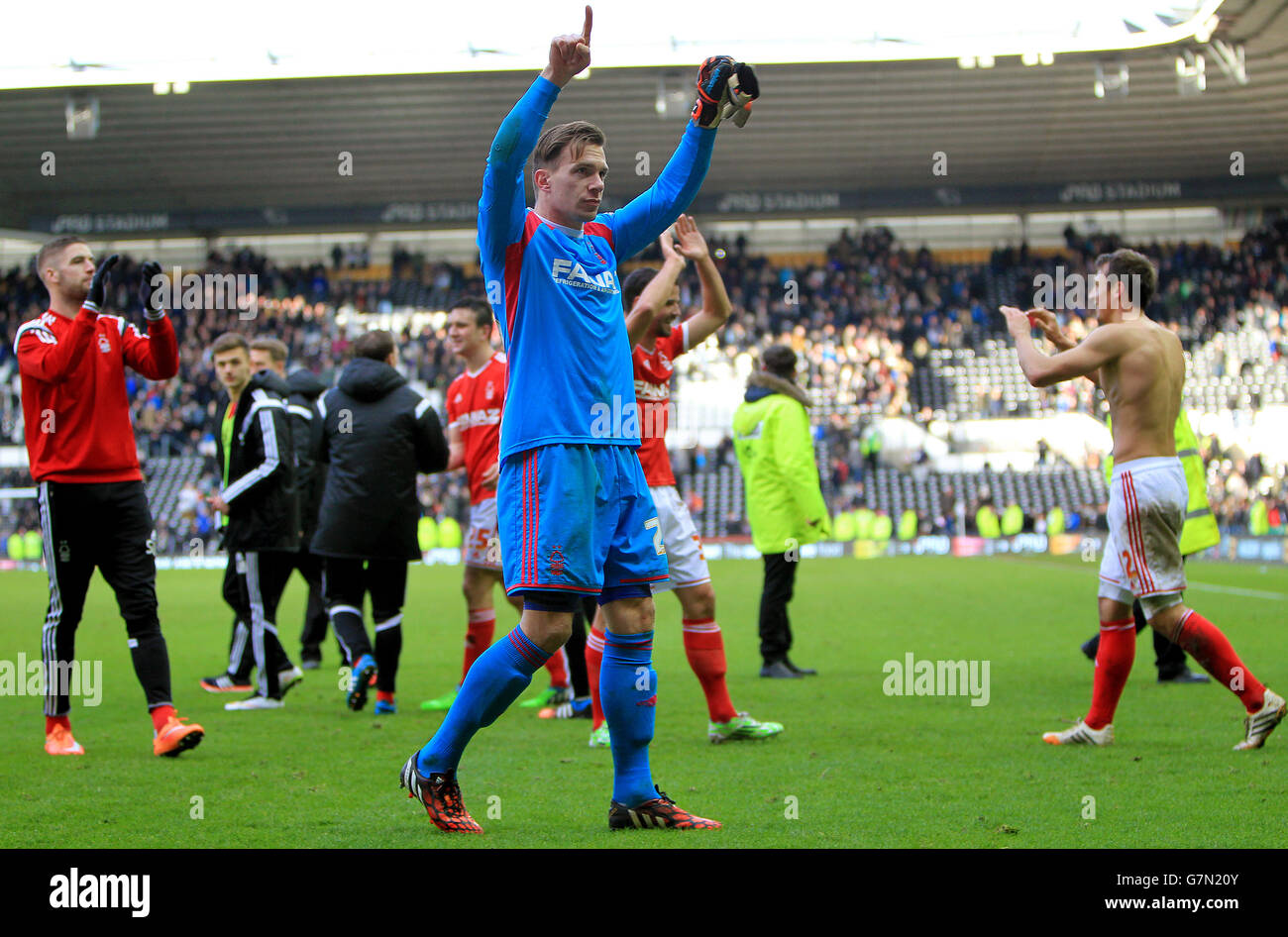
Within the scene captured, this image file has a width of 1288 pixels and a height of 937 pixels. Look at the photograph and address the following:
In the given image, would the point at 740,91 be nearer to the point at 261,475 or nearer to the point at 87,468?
the point at 87,468

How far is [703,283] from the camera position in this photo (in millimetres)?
5125

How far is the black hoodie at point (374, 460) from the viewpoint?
6809 mm

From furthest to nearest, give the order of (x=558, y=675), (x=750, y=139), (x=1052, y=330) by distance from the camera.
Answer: (x=750, y=139) < (x=558, y=675) < (x=1052, y=330)

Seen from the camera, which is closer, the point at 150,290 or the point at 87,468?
the point at 150,290

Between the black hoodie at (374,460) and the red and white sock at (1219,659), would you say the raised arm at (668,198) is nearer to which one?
the red and white sock at (1219,659)

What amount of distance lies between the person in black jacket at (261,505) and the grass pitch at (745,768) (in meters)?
0.28

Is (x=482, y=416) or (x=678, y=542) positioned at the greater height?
(x=482, y=416)

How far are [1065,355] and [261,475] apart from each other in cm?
432

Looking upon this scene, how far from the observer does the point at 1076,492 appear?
3098 centimetres

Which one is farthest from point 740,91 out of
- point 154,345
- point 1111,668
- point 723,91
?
point 1111,668

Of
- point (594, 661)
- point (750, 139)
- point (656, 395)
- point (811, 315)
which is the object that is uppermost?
point (750, 139)
